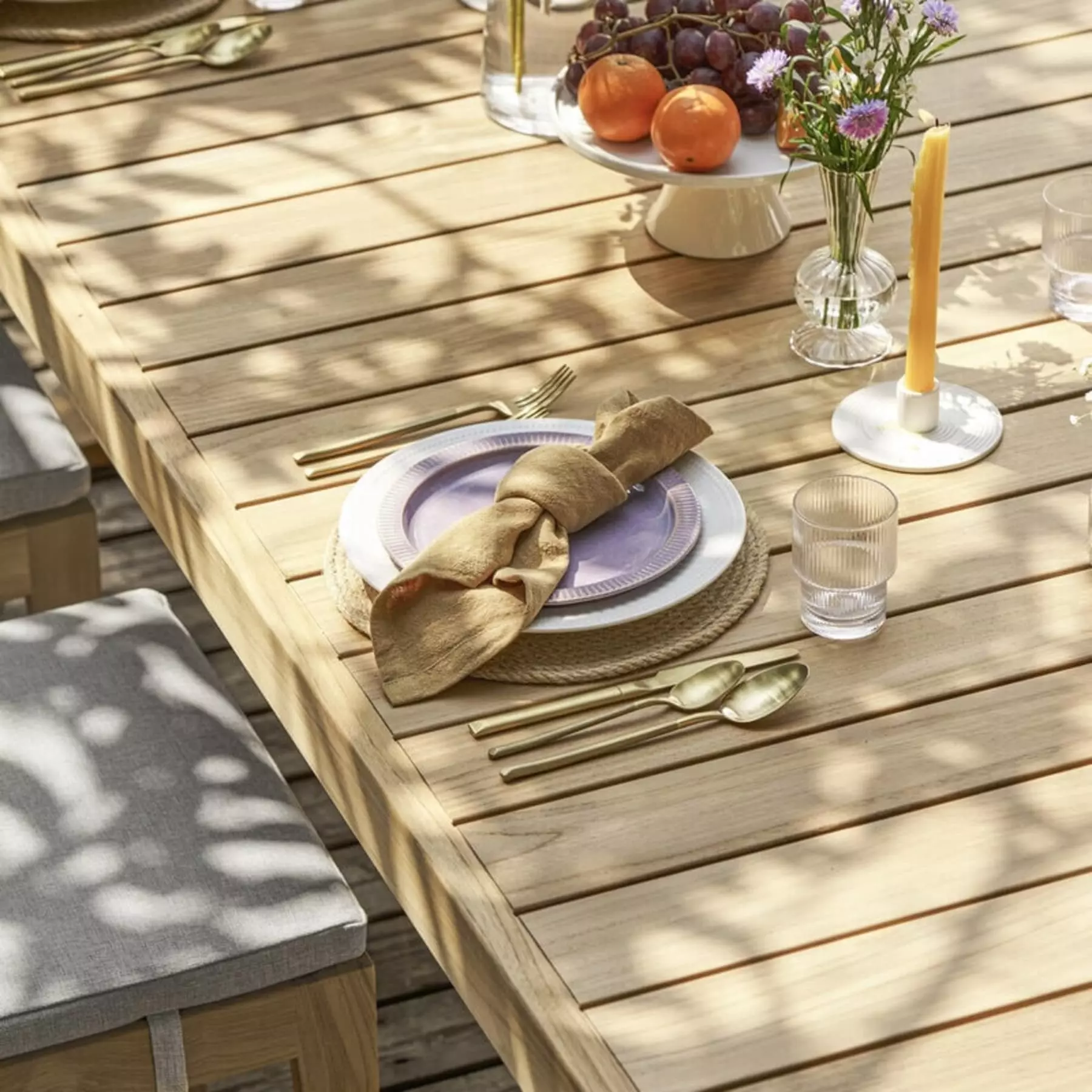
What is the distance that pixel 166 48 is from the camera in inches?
94.1

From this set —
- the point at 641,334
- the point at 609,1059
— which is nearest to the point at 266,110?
the point at 641,334

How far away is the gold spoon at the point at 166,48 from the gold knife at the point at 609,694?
4.15 feet

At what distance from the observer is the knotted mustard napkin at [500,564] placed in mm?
1450

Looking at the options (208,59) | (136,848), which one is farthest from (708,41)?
(136,848)

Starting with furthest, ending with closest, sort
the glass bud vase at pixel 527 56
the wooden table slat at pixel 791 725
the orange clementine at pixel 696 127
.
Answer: the glass bud vase at pixel 527 56, the orange clementine at pixel 696 127, the wooden table slat at pixel 791 725

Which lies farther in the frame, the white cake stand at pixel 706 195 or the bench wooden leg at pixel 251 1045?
the white cake stand at pixel 706 195

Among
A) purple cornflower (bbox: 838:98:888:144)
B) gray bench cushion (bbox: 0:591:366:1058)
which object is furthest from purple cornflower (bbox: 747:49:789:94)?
Answer: gray bench cushion (bbox: 0:591:366:1058)

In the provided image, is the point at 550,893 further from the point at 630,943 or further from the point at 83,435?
the point at 83,435

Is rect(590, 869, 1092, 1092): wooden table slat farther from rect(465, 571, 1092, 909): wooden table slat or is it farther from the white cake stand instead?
the white cake stand

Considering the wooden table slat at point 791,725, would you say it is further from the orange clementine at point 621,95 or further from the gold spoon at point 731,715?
the orange clementine at point 621,95

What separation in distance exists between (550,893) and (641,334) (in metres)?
0.73

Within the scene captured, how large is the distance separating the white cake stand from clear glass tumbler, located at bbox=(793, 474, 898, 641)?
441 mm

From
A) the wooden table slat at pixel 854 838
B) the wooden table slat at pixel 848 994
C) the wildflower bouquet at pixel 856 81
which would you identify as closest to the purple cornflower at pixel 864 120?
the wildflower bouquet at pixel 856 81

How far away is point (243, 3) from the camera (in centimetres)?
251
